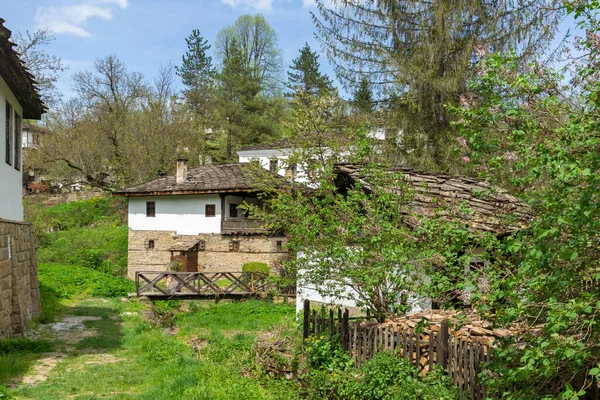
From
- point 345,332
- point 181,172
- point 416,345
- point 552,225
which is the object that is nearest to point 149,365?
point 345,332

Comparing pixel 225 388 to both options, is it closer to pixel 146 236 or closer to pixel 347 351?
pixel 347 351

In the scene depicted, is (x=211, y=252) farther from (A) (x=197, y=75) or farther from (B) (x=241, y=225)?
(A) (x=197, y=75)

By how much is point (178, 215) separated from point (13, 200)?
641 inches

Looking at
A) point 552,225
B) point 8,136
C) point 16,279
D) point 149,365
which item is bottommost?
point 149,365

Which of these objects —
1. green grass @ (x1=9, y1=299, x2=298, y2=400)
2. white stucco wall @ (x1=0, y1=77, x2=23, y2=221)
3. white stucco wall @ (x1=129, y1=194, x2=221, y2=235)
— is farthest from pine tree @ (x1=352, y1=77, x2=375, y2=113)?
white stucco wall @ (x1=0, y1=77, x2=23, y2=221)

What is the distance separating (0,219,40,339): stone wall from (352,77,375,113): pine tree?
487 inches

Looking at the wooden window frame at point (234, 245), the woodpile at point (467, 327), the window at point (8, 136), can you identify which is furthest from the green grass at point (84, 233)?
the woodpile at point (467, 327)

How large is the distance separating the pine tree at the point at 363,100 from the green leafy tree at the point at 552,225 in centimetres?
1516

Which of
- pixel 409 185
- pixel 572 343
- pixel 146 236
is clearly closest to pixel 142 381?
pixel 409 185

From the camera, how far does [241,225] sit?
26406 mm

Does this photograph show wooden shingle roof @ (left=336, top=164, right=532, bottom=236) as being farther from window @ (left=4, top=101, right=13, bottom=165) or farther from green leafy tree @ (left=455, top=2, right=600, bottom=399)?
window @ (left=4, top=101, right=13, bottom=165)

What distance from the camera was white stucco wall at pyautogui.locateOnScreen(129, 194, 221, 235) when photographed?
1063 inches

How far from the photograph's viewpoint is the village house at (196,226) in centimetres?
2612

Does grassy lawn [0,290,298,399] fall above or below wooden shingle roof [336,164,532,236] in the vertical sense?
below
